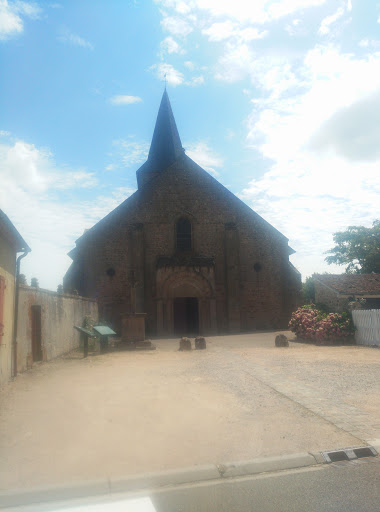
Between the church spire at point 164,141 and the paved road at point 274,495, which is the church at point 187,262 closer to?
the church spire at point 164,141

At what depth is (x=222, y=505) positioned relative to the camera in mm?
3426

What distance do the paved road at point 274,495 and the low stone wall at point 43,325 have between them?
658 centimetres

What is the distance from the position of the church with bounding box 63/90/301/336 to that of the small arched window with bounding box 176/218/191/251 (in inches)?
2.3

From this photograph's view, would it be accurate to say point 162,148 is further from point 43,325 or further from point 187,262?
point 43,325

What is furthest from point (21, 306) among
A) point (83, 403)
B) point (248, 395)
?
point (248, 395)

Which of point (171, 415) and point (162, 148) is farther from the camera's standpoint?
point (162, 148)

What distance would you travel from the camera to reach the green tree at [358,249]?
128 ft

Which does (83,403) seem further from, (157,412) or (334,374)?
(334,374)

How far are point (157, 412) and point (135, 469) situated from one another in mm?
1915

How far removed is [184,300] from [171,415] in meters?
17.0

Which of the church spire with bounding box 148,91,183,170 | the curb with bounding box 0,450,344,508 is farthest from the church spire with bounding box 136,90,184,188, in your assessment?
the curb with bounding box 0,450,344,508

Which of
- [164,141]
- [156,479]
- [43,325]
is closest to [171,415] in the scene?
[156,479]

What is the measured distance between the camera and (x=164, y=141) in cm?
3059

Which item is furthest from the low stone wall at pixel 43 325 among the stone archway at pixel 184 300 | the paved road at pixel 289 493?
the stone archway at pixel 184 300
